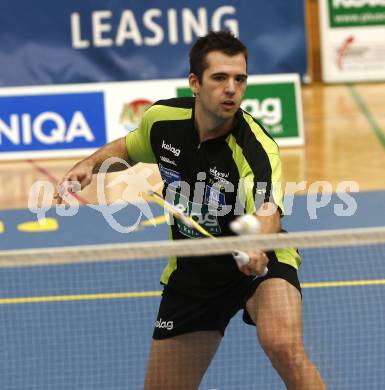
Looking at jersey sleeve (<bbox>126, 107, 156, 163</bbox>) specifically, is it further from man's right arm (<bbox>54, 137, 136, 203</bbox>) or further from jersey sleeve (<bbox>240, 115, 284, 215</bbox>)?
jersey sleeve (<bbox>240, 115, 284, 215</bbox>)

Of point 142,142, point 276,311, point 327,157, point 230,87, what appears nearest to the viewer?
point 276,311

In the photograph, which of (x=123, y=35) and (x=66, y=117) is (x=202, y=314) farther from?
(x=123, y=35)

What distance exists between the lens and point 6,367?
6.80 m

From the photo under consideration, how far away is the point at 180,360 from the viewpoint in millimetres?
5172

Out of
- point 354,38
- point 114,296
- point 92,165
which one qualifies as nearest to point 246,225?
point 92,165

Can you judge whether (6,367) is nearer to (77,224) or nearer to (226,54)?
(226,54)

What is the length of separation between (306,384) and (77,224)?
19.1 ft

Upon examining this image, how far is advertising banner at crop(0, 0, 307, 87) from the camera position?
15.0 metres

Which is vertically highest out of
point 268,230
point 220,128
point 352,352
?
point 220,128

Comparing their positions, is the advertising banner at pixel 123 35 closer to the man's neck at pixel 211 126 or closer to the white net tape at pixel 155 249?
the man's neck at pixel 211 126

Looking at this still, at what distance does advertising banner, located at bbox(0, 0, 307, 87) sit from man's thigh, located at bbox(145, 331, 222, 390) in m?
10.2

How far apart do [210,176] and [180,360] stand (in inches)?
35.2

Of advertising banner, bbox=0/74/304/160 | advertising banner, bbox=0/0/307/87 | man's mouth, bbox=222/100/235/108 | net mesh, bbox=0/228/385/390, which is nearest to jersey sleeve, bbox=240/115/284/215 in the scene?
man's mouth, bbox=222/100/235/108

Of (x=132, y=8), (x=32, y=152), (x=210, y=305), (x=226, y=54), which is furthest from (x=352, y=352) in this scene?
(x=132, y=8)
